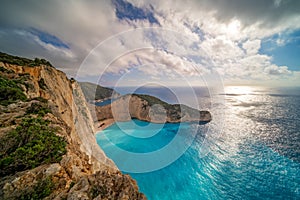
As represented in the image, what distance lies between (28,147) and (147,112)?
39045mm

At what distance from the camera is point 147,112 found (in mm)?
44062

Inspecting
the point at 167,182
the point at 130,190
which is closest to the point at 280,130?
the point at 167,182

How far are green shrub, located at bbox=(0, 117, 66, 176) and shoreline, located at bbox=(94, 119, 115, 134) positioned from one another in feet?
97.0

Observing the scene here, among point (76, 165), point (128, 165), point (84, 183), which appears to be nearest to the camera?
point (84, 183)

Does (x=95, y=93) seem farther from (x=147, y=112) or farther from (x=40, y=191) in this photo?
(x=40, y=191)

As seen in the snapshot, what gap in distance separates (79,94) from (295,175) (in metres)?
36.3

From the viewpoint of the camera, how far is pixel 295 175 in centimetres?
1786

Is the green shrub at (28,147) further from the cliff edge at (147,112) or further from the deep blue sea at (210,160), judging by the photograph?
the cliff edge at (147,112)

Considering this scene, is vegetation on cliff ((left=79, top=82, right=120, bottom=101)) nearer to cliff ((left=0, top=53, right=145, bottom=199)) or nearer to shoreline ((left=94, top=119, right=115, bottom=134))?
shoreline ((left=94, top=119, right=115, bottom=134))

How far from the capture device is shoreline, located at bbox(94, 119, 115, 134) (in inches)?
1389

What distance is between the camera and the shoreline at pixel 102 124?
3527cm

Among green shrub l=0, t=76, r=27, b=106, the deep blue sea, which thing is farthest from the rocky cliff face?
green shrub l=0, t=76, r=27, b=106

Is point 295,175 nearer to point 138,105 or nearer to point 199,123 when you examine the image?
point 199,123

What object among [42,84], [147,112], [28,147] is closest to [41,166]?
[28,147]
